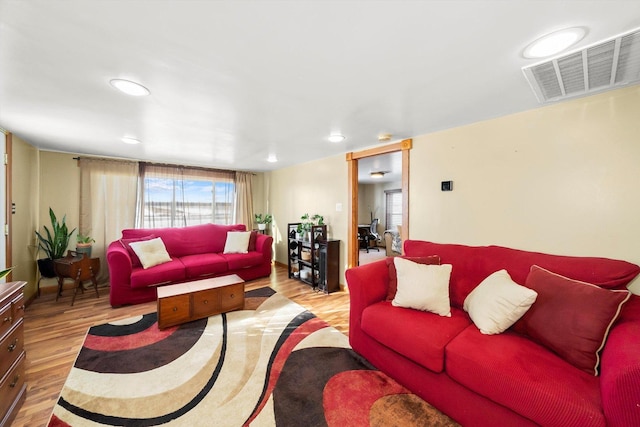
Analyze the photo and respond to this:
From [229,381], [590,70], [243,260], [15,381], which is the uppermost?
[590,70]

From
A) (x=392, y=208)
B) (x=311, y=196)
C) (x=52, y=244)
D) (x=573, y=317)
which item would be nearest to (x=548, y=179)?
(x=573, y=317)

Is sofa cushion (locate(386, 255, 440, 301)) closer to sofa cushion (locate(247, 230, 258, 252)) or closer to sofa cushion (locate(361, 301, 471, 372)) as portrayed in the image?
sofa cushion (locate(361, 301, 471, 372))

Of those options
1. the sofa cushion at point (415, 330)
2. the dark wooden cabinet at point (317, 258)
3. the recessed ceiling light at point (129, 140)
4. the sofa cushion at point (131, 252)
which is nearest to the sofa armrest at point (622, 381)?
the sofa cushion at point (415, 330)

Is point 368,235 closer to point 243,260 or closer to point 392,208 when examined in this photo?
point 392,208

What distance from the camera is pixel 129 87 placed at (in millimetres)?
1714

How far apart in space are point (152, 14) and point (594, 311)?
2.69 metres

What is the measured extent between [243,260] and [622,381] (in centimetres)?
399

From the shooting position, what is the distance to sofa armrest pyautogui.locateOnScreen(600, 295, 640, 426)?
0.96 meters

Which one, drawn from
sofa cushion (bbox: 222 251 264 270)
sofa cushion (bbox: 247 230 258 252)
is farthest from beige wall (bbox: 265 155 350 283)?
sofa cushion (bbox: 222 251 264 270)

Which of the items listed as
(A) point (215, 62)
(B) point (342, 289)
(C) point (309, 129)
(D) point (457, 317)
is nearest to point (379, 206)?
(B) point (342, 289)

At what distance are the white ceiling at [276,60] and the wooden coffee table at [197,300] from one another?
183cm

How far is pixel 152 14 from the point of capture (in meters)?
1.06

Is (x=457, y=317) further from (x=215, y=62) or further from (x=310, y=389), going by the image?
(x=215, y=62)

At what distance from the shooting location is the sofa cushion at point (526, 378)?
109 cm
